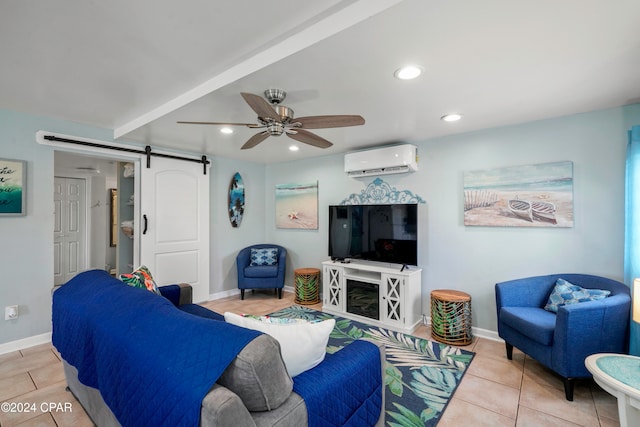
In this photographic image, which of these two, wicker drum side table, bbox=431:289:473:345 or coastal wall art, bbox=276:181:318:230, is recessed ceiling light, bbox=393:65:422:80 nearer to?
wicker drum side table, bbox=431:289:473:345

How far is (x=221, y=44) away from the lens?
5.55 feet

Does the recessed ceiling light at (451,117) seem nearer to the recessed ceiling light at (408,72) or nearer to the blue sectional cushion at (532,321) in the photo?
the recessed ceiling light at (408,72)

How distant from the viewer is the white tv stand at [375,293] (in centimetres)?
325

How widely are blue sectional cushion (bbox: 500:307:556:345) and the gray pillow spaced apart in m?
2.11

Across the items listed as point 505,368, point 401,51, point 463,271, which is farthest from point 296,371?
point 463,271

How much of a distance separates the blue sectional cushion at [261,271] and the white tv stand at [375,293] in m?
0.91

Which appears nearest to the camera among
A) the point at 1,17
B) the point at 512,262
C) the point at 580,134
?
the point at 1,17

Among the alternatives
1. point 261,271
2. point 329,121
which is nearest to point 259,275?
point 261,271

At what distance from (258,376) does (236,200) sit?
4.02 metres

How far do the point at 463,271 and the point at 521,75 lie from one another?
80.7 inches

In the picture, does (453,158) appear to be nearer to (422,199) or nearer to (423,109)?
(422,199)

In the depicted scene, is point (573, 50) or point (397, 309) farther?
point (397, 309)

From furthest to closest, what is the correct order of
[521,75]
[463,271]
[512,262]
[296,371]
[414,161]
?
[414,161]
[463,271]
[512,262]
[521,75]
[296,371]

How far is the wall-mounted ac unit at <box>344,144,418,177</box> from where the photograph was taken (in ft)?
11.2
